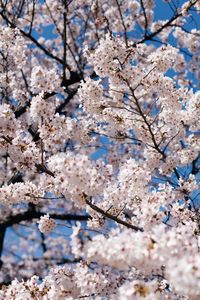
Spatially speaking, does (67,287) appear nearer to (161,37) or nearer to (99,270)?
(99,270)

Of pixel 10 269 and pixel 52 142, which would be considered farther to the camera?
pixel 10 269

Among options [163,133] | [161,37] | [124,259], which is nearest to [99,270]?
[124,259]

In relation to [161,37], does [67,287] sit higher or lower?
lower

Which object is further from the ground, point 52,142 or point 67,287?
point 52,142

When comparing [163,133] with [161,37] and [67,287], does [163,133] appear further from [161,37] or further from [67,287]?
[161,37]

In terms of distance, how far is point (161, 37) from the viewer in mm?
13500

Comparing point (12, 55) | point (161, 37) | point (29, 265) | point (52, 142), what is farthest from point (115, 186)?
point (29, 265)

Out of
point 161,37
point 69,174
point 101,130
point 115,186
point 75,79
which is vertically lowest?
point 69,174

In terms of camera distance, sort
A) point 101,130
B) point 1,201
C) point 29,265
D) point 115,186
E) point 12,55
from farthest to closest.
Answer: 1. point 29,265
2. point 12,55
3. point 101,130
4. point 1,201
5. point 115,186

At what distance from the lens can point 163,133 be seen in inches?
230

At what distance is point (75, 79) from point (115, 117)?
4.03 metres

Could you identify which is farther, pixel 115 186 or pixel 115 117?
pixel 115 117

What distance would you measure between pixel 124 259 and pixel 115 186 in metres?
1.88

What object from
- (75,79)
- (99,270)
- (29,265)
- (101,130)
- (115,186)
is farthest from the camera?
(29,265)
